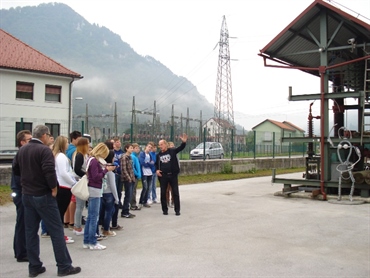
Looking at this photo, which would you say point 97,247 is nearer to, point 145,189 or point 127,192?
point 127,192

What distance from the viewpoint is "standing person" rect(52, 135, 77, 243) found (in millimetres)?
6535

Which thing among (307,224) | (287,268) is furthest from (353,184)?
(287,268)

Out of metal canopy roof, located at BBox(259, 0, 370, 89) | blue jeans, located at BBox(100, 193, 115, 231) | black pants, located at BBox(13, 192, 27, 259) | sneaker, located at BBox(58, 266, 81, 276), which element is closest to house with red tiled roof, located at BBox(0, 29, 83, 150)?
metal canopy roof, located at BBox(259, 0, 370, 89)

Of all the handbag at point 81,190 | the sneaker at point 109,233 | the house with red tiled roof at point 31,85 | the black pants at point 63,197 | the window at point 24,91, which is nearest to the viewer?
the handbag at point 81,190

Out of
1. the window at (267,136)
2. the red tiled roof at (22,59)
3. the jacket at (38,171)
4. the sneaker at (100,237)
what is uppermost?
the red tiled roof at (22,59)

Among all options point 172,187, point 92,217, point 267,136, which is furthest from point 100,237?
point 267,136

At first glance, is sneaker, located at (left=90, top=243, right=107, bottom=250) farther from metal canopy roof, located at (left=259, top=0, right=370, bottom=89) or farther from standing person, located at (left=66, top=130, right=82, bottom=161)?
metal canopy roof, located at (left=259, top=0, right=370, bottom=89)

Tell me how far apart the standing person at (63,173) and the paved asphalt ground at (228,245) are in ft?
2.50

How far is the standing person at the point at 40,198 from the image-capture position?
5.04 meters

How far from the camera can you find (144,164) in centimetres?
1041

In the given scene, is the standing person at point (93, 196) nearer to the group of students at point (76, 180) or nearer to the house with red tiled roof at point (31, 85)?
the group of students at point (76, 180)

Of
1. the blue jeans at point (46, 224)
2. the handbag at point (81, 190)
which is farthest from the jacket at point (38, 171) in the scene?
the handbag at point (81, 190)

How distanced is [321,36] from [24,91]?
28.3 m

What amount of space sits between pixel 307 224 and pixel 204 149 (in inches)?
536
